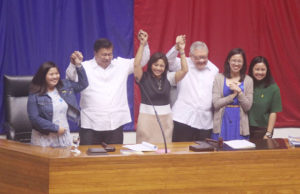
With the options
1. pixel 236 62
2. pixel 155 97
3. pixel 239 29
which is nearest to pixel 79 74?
pixel 155 97

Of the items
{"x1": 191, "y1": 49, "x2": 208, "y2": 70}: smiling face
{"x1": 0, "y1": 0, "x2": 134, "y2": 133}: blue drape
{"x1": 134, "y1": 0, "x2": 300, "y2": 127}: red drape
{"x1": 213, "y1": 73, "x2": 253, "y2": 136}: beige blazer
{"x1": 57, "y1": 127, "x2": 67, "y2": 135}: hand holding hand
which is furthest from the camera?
{"x1": 134, "y1": 0, "x2": 300, "y2": 127}: red drape

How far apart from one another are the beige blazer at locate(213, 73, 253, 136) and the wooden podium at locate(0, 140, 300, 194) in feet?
2.28

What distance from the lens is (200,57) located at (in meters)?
3.38

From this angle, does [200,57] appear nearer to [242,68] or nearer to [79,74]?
[242,68]

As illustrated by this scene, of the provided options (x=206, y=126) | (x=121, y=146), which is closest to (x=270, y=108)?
(x=206, y=126)

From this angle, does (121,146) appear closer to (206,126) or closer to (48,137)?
(48,137)

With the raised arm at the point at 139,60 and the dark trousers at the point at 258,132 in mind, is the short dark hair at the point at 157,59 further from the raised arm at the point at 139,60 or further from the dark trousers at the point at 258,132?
the dark trousers at the point at 258,132

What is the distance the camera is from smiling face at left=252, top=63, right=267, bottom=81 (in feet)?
11.2

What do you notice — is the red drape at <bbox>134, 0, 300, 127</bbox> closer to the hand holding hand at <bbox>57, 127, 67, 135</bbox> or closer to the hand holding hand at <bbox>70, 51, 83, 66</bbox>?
the hand holding hand at <bbox>70, 51, 83, 66</bbox>

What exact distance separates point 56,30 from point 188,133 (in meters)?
1.78

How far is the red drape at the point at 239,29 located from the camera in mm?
4492

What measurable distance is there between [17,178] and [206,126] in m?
1.61

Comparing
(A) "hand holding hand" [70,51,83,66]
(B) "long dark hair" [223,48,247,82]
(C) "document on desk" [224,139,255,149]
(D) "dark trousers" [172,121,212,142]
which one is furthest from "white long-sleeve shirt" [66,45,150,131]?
(C) "document on desk" [224,139,255,149]

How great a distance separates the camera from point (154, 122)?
3.31 meters
